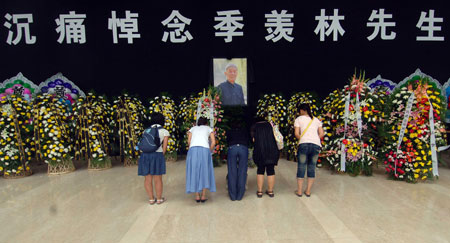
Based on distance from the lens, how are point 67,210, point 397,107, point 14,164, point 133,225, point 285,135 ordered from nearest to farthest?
1. point 133,225
2. point 67,210
3. point 397,107
4. point 14,164
5. point 285,135

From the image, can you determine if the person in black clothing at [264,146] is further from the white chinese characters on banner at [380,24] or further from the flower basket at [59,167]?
the white chinese characters on banner at [380,24]

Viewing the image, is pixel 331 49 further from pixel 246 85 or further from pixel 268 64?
pixel 246 85

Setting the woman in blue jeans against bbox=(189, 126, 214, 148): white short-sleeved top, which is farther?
the woman in blue jeans

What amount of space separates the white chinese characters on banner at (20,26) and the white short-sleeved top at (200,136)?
5.50 m

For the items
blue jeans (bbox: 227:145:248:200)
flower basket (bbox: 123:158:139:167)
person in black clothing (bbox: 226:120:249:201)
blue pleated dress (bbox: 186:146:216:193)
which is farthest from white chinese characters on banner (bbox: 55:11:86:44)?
blue jeans (bbox: 227:145:248:200)

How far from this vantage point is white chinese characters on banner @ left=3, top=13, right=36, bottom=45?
6.34m

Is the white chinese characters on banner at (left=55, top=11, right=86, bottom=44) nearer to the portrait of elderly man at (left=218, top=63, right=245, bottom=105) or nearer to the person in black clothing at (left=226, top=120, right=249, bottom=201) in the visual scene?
the portrait of elderly man at (left=218, top=63, right=245, bottom=105)

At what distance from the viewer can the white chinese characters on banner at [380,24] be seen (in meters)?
6.37

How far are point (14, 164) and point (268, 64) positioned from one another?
563cm

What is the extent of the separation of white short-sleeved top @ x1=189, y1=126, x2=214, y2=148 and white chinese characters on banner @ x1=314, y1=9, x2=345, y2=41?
4.43 meters

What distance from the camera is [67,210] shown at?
3.51 m

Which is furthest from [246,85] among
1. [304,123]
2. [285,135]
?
[304,123]

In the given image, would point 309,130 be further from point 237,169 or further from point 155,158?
point 155,158

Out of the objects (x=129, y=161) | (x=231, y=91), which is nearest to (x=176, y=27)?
(x=231, y=91)
